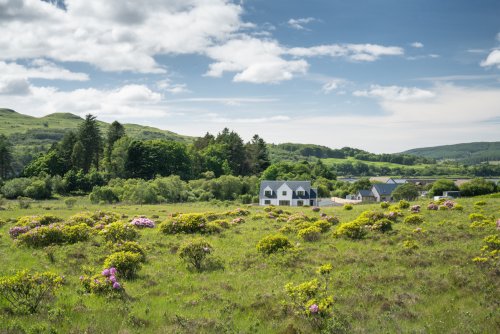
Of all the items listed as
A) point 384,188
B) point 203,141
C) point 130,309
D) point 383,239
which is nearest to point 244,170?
point 203,141

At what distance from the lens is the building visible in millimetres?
80438

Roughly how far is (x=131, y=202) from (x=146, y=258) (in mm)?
48910

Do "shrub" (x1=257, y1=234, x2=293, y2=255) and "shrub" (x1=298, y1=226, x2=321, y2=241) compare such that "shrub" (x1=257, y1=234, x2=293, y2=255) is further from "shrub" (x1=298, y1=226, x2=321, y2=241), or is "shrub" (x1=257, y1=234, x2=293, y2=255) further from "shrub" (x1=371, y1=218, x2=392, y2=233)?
"shrub" (x1=371, y1=218, x2=392, y2=233)

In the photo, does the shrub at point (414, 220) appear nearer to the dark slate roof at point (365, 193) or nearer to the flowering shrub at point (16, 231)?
the flowering shrub at point (16, 231)

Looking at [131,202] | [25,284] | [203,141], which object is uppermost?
[203,141]

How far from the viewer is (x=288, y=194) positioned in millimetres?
81125

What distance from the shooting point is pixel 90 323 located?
1127cm

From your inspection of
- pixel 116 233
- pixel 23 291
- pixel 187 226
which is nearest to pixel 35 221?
pixel 116 233

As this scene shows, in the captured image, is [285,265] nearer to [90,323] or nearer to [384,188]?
[90,323]

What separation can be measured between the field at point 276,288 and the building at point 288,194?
181 feet

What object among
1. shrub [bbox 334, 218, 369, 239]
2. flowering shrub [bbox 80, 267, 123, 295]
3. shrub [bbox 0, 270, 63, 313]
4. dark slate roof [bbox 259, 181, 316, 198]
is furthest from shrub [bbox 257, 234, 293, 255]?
dark slate roof [bbox 259, 181, 316, 198]

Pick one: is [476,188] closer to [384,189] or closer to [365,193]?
[384,189]

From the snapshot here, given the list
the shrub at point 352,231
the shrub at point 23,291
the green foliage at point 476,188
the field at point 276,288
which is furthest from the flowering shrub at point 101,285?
the green foliage at point 476,188

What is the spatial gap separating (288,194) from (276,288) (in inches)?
2613
